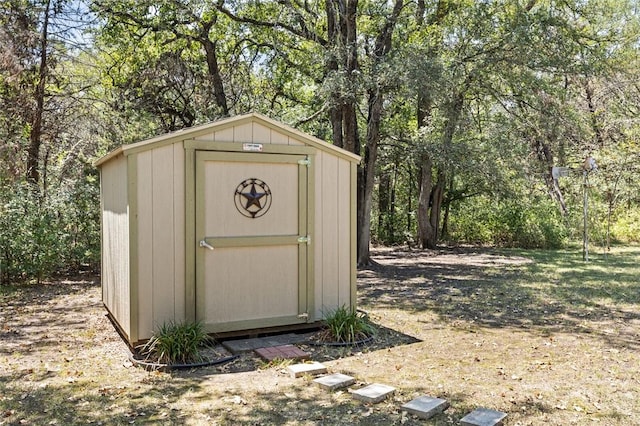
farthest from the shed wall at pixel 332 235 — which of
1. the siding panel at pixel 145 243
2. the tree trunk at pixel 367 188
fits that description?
the tree trunk at pixel 367 188

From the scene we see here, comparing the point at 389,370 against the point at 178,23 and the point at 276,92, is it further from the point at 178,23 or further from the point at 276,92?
the point at 276,92

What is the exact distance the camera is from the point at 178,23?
10.4 meters

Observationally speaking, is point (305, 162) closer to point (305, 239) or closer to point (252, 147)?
point (252, 147)

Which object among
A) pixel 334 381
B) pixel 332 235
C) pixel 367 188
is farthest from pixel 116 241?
pixel 367 188

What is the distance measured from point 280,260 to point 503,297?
3.57 meters

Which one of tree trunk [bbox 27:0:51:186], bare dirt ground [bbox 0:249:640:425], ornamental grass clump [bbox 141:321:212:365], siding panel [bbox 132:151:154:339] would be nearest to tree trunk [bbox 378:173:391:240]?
bare dirt ground [bbox 0:249:640:425]

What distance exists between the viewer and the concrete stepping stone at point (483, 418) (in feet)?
9.69

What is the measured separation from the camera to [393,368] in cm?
425

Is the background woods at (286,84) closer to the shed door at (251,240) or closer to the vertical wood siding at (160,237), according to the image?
the shed door at (251,240)

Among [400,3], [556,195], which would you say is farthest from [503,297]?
[556,195]

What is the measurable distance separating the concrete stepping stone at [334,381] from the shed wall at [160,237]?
1673mm

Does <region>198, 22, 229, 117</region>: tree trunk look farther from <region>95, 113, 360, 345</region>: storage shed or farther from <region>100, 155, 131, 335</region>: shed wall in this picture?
<region>95, 113, 360, 345</region>: storage shed

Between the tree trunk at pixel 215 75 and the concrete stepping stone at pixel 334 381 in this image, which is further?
the tree trunk at pixel 215 75

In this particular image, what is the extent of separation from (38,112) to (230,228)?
717cm
